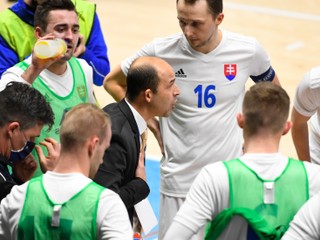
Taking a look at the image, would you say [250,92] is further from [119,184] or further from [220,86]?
[220,86]

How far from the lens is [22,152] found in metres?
5.19

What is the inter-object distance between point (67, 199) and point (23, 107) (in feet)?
2.65

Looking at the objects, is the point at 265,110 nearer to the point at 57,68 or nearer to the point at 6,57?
the point at 57,68

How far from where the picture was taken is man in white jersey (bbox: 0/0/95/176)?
19.8 ft

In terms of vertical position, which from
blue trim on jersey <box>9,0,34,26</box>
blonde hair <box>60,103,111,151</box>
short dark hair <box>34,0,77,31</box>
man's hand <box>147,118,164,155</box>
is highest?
short dark hair <box>34,0,77,31</box>

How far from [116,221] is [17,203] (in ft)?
1.66

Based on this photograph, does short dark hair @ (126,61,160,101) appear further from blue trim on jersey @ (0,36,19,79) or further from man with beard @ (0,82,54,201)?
blue trim on jersey @ (0,36,19,79)

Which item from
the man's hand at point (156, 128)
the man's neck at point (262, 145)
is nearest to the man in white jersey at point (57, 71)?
the man's hand at point (156, 128)

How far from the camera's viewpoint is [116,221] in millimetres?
4402

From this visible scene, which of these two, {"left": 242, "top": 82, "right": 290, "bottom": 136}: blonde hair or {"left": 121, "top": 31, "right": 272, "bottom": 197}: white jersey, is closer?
{"left": 242, "top": 82, "right": 290, "bottom": 136}: blonde hair

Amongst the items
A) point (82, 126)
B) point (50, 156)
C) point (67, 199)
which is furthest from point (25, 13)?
point (67, 199)

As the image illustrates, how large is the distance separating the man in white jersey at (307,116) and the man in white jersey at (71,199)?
6.32ft

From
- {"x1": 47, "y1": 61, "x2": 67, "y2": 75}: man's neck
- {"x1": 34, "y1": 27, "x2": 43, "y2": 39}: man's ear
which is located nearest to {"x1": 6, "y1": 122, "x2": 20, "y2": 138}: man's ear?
{"x1": 47, "y1": 61, "x2": 67, "y2": 75}: man's neck

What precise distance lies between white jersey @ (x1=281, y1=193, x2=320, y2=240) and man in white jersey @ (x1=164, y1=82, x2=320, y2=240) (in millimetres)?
161
